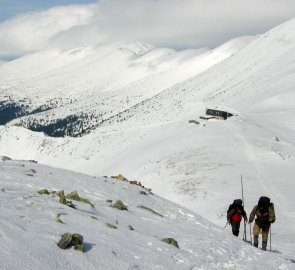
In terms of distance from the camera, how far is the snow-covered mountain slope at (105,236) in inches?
432

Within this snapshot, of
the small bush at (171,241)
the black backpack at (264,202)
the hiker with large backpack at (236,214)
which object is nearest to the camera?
the small bush at (171,241)

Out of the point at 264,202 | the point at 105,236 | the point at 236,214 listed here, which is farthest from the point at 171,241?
the point at 236,214

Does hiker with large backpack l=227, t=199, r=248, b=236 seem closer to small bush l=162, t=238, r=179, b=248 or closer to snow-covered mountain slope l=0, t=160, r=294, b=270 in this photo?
A: snow-covered mountain slope l=0, t=160, r=294, b=270

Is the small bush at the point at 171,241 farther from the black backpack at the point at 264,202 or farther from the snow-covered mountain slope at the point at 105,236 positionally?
the black backpack at the point at 264,202

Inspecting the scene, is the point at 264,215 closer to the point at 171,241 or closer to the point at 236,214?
the point at 236,214

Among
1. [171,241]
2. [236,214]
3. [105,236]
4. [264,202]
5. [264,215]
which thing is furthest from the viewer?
[236,214]

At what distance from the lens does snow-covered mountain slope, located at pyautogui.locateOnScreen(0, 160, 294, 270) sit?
432 inches

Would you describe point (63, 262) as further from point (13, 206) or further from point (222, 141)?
point (222, 141)

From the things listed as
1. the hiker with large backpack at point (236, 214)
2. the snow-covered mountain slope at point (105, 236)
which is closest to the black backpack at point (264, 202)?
the hiker with large backpack at point (236, 214)

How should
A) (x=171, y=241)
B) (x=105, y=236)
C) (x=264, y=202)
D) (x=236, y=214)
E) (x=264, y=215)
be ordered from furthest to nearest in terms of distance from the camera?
(x=236, y=214)
(x=264, y=215)
(x=264, y=202)
(x=171, y=241)
(x=105, y=236)

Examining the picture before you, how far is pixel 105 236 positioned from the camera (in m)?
13.2

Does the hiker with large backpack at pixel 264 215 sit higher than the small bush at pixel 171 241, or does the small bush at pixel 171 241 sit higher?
the hiker with large backpack at pixel 264 215

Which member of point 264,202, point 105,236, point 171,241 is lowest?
point 171,241

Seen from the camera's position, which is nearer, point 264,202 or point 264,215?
point 264,202
